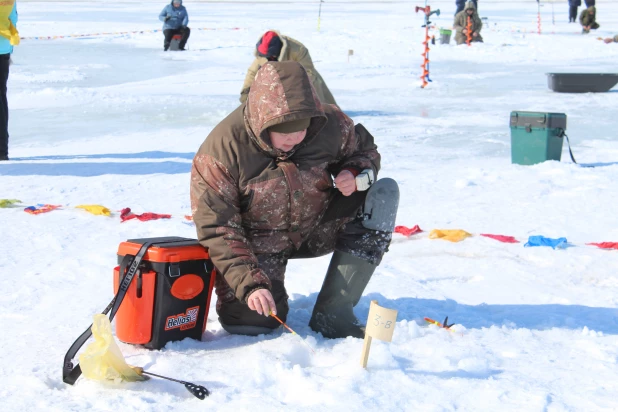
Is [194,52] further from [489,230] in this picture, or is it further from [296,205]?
[296,205]

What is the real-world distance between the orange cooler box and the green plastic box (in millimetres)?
4395

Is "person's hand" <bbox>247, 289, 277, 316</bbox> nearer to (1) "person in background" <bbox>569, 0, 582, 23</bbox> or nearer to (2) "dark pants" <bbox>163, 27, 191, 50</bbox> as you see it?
(2) "dark pants" <bbox>163, 27, 191, 50</bbox>

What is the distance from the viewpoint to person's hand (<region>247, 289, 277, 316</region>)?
8.66 feet

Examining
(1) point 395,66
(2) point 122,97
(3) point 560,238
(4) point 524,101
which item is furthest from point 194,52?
(3) point 560,238

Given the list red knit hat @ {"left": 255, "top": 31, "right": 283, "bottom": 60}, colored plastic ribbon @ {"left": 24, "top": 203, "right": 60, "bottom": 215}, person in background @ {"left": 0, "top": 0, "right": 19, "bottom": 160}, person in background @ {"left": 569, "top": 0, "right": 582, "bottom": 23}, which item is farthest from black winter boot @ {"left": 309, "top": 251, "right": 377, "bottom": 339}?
person in background @ {"left": 569, "top": 0, "right": 582, "bottom": 23}

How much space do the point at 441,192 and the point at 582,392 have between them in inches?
134

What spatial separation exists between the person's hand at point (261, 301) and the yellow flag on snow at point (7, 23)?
15.5 ft

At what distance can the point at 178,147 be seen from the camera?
7.83 metres

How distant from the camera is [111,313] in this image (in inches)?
107

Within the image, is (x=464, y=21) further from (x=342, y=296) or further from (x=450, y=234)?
(x=342, y=296)

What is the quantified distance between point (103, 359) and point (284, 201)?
0.84 meters

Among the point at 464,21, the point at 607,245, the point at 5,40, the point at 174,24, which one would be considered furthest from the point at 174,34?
the point at 607,245

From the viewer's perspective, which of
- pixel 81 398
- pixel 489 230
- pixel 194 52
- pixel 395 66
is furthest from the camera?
pixel 194 52

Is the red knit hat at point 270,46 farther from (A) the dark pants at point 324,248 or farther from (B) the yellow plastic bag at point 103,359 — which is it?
(B) the yellow plastic bag at point 103,359
